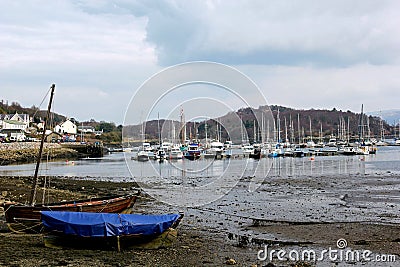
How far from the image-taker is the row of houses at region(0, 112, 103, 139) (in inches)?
4744

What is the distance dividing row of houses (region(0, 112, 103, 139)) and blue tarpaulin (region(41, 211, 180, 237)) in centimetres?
10862

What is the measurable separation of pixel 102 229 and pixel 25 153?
75.9 metres

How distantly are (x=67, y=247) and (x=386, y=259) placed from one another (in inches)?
406

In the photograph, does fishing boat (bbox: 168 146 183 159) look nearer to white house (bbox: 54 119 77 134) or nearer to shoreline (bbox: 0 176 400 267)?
shoreline (bbox: 0 176 400 267)

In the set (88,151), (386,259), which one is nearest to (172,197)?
(386,259)

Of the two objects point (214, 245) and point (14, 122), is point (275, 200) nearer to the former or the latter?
point (214, 245)

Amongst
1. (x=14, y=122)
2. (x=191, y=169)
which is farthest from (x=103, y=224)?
(x=14, y=122)

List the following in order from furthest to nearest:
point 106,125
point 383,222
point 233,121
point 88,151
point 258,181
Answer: point 106,125
point 88,151
point 258,181
point 233,121
point 383,222

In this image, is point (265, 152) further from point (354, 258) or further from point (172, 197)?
point (354, 258)

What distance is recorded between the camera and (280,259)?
565 inches

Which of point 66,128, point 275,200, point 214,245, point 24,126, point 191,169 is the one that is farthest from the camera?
point 66,128

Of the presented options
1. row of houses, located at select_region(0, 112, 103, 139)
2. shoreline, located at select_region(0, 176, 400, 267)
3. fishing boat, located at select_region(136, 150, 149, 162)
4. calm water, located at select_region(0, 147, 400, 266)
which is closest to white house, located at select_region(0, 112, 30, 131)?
row of houses, located at select_region(0, 112, 103, 139)

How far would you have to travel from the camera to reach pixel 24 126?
129m

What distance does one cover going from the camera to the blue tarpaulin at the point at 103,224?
14625mm
